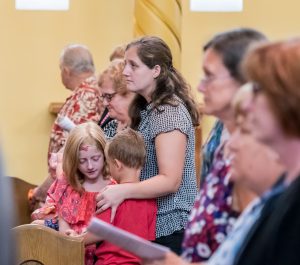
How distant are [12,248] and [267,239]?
1.94 feet

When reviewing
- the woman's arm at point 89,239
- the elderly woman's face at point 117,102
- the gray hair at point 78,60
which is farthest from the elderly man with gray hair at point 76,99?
the woman's arm at point 89,239

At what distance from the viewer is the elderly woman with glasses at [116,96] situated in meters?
5.41

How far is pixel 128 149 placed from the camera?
15.9 ft

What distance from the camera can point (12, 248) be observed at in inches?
90.0

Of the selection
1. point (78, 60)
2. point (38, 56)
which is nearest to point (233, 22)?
point (38, 56)

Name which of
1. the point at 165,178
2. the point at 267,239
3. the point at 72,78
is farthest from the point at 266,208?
the point at 72,78

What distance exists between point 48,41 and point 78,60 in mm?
2418

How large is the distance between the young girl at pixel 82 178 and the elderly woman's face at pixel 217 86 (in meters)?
2.11

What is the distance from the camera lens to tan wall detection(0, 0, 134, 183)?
9.94 meters

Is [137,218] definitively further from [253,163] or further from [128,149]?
[253,163]

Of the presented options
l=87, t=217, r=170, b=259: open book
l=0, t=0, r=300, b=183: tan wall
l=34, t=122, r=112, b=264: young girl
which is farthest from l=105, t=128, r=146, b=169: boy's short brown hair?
l=0, t=0, r=300, b=183: tan wall

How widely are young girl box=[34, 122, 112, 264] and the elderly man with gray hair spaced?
1.31 m

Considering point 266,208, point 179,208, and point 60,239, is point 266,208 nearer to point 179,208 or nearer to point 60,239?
point 179,208

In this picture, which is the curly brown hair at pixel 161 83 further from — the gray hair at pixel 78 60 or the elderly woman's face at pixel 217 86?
the gray hair at pixel 78 60
